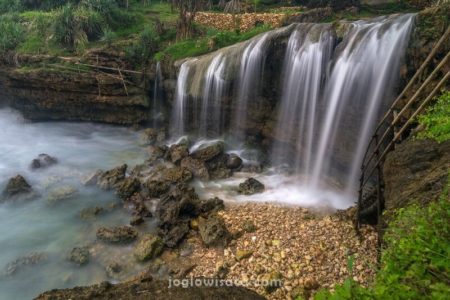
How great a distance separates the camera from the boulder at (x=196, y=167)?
12.7m

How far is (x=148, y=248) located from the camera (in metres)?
8.66

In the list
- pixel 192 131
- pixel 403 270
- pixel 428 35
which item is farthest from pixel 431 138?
pixel 192 131

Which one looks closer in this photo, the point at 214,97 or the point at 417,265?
the point at 417,265

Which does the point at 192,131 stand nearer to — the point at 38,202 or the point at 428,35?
the point at 38,202

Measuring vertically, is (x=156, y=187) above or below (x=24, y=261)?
above

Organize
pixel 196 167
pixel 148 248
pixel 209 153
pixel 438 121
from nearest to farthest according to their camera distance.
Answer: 1. pixel 438 121
2. pixel 148 248
3. pixel 196 167
4. pixel 209 153

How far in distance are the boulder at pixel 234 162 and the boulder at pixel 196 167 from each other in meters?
0.99

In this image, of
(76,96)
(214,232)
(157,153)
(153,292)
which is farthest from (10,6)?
(153,292)

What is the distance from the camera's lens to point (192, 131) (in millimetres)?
16609

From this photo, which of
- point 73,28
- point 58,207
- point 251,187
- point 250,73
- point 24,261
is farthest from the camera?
point 73,28

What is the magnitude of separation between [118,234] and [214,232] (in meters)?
2.77

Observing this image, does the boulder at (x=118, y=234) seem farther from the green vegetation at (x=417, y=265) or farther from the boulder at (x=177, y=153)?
the green vegetation at (x=417, y=265)

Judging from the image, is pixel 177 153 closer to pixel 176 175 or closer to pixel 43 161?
pixel 176 175

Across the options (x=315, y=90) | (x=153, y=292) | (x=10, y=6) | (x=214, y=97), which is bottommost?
(x=153, y=292)
